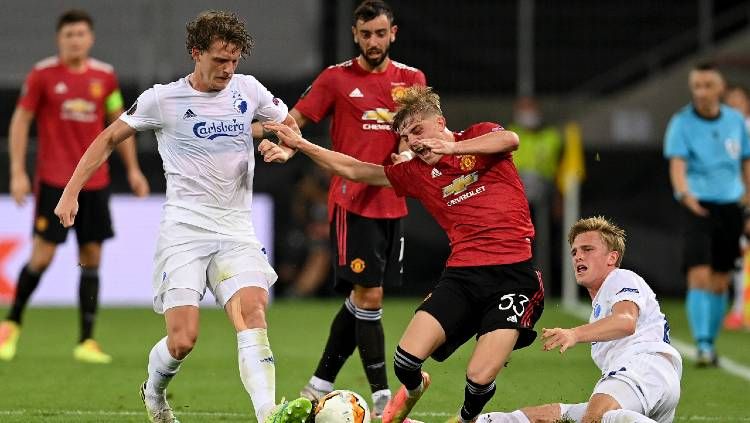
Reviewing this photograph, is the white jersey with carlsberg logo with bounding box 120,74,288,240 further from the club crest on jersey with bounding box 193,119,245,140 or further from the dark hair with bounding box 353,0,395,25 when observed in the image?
the dark hair with bounding box 353,0,395,25

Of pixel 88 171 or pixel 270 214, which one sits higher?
pixel 88 171

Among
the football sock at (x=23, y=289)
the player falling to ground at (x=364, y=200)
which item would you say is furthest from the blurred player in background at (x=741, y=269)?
the football sock at (x=23, y=289)

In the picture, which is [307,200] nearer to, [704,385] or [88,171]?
[704,385]

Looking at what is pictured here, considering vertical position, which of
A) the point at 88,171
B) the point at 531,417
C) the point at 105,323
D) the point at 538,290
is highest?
the point at 88,171

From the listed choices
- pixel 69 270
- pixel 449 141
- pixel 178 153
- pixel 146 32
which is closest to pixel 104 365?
pixel 178 153

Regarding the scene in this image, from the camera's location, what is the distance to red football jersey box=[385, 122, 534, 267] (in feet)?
21.8

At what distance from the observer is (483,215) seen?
6.69 meters

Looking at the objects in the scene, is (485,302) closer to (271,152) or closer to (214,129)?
(271,152)

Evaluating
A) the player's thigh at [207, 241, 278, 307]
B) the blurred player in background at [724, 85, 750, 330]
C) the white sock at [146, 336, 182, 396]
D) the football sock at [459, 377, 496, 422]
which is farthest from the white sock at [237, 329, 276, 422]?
the blurred player in background at [724, 85, 750, 330]

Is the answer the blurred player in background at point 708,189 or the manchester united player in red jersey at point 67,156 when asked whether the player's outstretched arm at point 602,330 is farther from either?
the manchester united player in red jersey at point 67,156

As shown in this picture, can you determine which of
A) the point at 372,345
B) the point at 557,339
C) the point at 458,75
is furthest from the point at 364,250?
the point at 458,75

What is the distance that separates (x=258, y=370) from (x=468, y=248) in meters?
1.17

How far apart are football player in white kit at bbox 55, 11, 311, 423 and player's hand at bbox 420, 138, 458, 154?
0.78 metres

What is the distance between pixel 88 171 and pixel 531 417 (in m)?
2.33
